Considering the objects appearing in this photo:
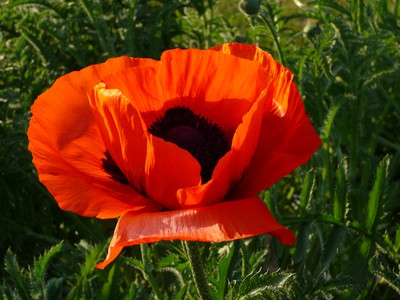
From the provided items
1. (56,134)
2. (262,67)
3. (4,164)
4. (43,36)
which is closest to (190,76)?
(262,67)

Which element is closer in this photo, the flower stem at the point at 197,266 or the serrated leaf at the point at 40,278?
the flower stem at the point at 197,266

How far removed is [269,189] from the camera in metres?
1.96

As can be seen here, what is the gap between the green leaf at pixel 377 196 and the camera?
137 centimetres

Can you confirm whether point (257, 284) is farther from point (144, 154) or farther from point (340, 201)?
point (340, 201)

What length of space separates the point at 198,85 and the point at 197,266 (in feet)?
0.87

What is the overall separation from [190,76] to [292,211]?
1408 mm

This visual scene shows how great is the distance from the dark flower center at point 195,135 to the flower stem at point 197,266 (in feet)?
0.31

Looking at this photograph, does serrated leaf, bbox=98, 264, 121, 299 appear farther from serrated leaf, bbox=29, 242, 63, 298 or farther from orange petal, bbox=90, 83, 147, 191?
orange petal, bbox=90, 83, 147, 191

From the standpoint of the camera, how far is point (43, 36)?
283 cm

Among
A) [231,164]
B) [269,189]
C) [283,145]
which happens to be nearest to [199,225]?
[231,164]

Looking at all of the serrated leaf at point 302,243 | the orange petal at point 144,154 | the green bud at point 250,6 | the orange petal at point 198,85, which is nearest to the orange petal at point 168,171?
the orange petal at point 144,154

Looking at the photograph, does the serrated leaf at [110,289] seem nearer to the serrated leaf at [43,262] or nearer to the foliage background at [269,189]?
the foliage background at [269,189]

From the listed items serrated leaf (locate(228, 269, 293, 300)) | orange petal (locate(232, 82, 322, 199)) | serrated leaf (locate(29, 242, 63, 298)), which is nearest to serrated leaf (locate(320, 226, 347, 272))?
serrated leaf (locate(228, 269, 293, 300))

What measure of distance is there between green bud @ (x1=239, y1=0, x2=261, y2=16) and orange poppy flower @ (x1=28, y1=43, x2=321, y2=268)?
62 centimetres
